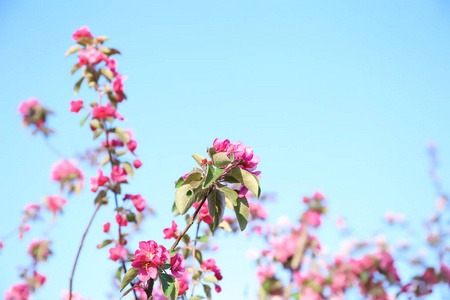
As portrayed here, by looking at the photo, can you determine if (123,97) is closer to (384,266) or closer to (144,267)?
(144,267)

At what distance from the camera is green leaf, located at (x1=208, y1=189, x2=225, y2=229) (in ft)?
3.91

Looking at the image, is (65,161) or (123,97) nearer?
(123,97)

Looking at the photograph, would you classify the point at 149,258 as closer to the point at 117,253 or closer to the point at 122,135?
the point at 117,253

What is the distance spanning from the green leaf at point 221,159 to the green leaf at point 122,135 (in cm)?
108

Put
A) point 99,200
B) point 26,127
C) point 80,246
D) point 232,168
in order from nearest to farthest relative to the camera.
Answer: point 232,168 < point 80,246 < point 99,200 < point 26,127

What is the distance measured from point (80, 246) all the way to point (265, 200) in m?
1.57

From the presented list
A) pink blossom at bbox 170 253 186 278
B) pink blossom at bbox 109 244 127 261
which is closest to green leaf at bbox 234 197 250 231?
pink blossom at bbox 170 253 186 278

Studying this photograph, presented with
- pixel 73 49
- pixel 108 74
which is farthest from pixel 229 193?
pixel 73 49

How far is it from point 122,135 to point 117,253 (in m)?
0.61

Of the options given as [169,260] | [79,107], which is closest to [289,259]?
[169,260]

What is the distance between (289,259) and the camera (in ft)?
6.28

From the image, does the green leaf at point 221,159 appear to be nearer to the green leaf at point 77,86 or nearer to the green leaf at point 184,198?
the green leaf at point 184,198

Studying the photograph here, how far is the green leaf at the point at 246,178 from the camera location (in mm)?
1114

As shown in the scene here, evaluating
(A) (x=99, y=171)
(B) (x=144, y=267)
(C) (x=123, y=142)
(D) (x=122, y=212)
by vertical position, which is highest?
(C) (x=123, y=142)
